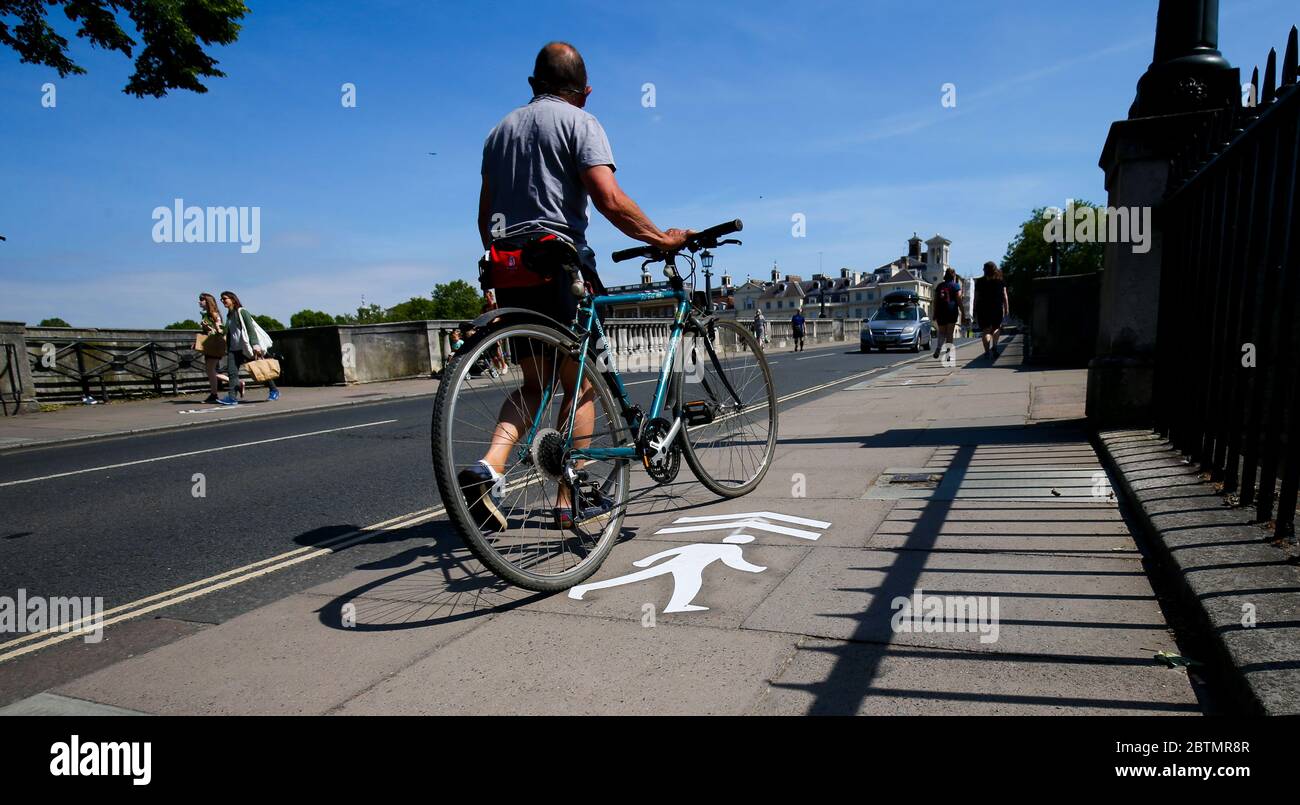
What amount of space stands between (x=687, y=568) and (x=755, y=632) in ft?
2.34

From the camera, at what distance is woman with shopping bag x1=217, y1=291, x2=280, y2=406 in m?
13.3

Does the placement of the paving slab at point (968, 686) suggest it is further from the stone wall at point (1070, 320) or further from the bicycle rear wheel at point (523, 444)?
the stone wall at point (1070, 320)

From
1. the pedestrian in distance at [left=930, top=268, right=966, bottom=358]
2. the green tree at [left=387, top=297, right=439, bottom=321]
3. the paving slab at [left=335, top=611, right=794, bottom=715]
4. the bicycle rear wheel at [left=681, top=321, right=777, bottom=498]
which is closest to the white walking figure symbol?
the paving slab at [left=335, top=611, right=794, bottom=715]

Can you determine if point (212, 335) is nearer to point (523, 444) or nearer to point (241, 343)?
point (241, 343)

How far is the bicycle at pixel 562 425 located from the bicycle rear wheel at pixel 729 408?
2 centimetres

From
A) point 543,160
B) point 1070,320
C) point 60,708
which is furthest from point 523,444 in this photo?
point 1070,320

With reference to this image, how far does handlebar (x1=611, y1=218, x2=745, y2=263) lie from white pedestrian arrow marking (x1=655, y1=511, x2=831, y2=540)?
136cm

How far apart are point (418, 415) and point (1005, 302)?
12.1 m

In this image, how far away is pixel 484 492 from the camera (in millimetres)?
2611

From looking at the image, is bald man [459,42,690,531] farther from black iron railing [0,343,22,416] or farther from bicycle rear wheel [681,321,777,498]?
black iron railing [0,343,22,416]

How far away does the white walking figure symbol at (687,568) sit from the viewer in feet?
8.75

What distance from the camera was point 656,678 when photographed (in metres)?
2.02
